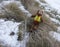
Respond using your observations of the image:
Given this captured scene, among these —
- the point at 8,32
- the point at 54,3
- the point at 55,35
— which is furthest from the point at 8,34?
the point at 54,3

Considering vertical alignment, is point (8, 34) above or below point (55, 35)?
above

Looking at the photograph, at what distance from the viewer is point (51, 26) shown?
5.41 m

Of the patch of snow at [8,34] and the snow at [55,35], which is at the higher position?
the patch of snow at [8,34]

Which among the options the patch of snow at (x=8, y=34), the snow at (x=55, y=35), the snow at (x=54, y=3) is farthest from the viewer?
the snow at (x=54, y=3)

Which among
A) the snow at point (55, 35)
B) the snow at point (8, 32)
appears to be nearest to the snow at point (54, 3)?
the snow at point (55, 35)

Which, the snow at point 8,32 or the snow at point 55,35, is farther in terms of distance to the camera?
the snow at point 55,35

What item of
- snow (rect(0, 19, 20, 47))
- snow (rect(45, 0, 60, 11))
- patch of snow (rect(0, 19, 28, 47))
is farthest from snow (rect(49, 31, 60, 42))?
snow (rect(45, 0, 60, 11))

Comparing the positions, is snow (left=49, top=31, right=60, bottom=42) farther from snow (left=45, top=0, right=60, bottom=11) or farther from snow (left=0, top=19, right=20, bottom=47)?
snow (left=45, top=0, right=60, bottom=11)

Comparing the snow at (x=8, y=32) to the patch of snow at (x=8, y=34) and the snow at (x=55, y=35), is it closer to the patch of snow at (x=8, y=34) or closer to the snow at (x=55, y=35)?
the patch of snow at (x=8, y=34)

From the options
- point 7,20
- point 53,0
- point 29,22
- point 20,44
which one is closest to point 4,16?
point 7,20

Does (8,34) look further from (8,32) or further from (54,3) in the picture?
(54,3)

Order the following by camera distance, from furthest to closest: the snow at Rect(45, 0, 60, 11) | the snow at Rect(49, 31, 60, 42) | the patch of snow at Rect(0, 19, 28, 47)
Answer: the snow at Rect(45, 0, 60, 11) → the snow at Rect(49, 31, 60, 42) → the patch of snow at Rect(0, 19, 28, 47)

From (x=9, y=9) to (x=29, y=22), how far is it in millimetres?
582

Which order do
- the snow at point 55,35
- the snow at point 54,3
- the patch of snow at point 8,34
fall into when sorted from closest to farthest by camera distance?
the patch of snow at point 8,34, the snow at point 55,35, the snow at point 54,3
